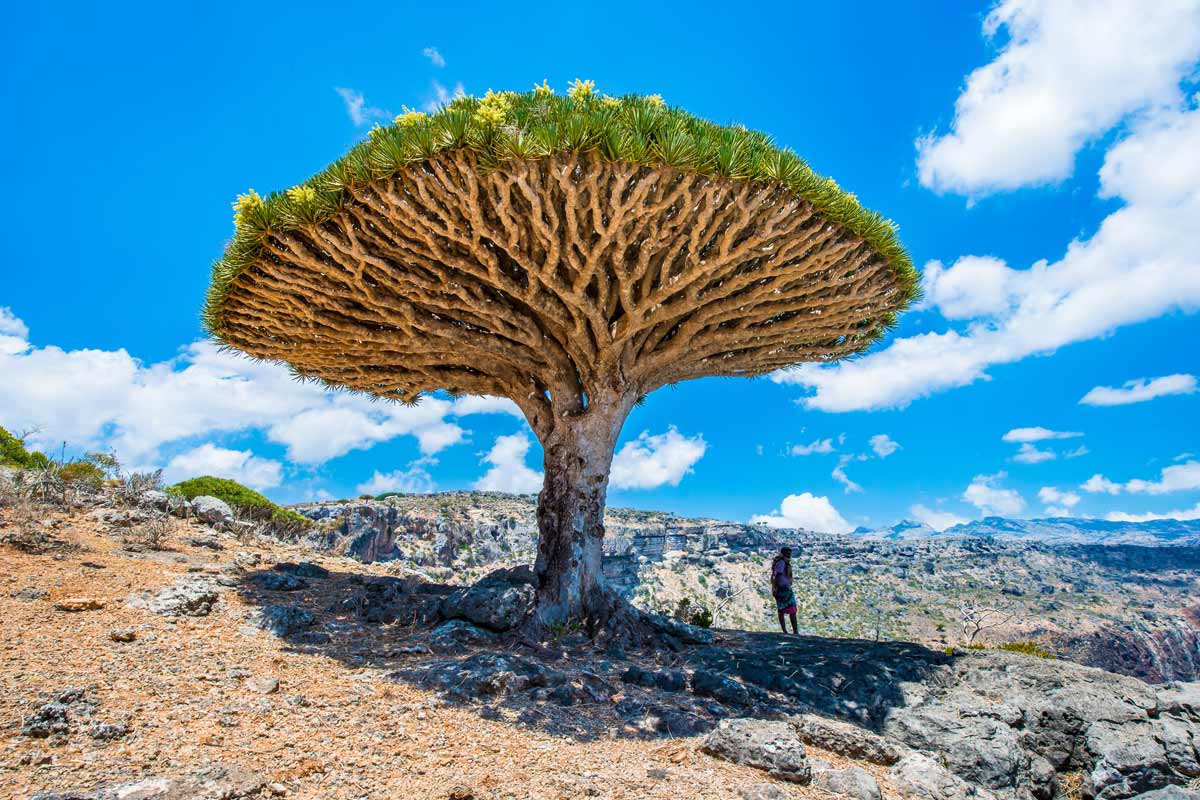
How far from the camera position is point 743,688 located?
588cm

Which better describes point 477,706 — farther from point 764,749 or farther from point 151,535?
point 151,535

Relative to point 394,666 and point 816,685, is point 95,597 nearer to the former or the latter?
point 394,666

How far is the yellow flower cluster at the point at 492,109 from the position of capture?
618 centimetres

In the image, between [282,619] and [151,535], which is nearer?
[282,619]

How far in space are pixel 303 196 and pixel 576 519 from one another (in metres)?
4.89

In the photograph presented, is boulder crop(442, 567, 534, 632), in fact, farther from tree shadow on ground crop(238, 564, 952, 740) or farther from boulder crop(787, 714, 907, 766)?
boulder crop(787, 714, 907, 766)

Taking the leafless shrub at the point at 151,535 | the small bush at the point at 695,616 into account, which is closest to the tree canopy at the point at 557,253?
the leafless shrub at the point at 151,535

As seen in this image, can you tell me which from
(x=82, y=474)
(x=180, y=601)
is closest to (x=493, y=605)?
(x=180, y=601)

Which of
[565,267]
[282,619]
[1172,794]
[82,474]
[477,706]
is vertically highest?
[565,267]

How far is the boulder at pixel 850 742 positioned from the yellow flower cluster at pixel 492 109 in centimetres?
618

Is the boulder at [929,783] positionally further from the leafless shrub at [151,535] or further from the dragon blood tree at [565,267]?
the leafless shrub at [151,535]

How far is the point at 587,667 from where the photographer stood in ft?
20.9

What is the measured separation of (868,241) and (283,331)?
25.6ft

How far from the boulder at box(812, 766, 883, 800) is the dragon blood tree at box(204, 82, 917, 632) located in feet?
11.8
